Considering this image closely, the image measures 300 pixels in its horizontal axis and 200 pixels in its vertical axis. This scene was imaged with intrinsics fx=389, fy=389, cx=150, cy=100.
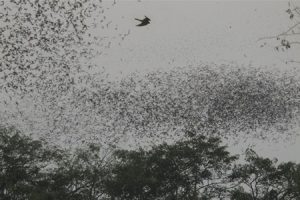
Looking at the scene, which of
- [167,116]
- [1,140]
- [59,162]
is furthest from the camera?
[167,116]

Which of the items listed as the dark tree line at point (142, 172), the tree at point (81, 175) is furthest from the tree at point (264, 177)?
the tree at point (81, 175)

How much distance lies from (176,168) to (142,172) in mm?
3545

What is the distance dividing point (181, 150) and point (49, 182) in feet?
34.8

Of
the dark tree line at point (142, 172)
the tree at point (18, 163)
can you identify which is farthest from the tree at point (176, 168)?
the tree at point (18, 163)

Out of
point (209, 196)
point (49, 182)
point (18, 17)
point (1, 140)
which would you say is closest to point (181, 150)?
point (209, 196)

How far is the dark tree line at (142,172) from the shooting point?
28.4m

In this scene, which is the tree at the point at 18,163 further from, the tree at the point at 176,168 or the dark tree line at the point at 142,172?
the tree at the point at 176,168

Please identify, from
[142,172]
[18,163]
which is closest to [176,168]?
[142,172]

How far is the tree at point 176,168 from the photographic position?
29906mm

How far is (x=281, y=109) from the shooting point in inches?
1470

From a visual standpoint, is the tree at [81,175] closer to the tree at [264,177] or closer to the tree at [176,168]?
the tree at [176,168]

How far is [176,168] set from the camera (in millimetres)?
31500

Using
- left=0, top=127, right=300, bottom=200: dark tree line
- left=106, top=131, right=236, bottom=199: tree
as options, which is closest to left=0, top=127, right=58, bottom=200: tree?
left=0, top=127, right=300, bottom=200: dark tree line

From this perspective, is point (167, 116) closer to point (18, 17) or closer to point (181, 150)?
point (181, 150)
